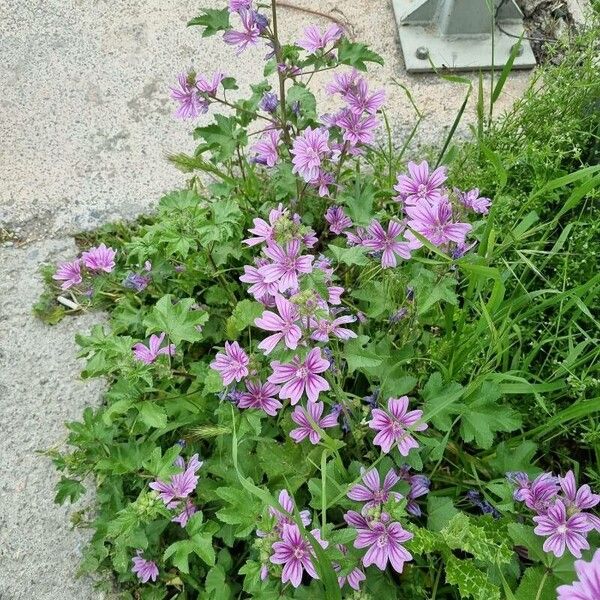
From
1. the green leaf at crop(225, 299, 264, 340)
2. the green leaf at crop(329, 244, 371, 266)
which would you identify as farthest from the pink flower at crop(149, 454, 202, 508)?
the green leaf at crop(329, 244, 371, 266)

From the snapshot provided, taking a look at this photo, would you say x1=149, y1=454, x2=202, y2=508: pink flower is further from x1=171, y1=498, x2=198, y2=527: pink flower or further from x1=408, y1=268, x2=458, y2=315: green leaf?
x1=408, y1=268, x2=458, y2=315: green leaf

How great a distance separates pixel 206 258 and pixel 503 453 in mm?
947

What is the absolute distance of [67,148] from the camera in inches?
102

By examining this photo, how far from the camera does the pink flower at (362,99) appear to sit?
1815 mm

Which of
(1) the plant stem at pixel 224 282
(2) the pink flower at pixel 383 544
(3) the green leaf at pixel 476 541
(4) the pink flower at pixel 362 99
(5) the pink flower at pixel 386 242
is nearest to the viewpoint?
(3) the green leaf at pixel 476 541

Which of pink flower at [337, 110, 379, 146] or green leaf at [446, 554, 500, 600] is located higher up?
pink flower at [337, 110, 379, 146]

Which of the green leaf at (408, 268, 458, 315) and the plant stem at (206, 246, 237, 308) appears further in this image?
the plant stem at (206, 246, 237, 308)

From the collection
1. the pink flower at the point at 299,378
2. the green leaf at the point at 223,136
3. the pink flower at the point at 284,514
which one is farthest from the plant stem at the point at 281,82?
the pink flower at the point at 284,514

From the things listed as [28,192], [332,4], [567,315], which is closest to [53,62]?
[28,192]

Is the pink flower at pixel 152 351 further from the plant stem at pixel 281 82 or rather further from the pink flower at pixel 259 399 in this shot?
the plant stem at pixel 281 82

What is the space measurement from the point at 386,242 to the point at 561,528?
0.77 m

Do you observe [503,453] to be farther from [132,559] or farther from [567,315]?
[132,559]

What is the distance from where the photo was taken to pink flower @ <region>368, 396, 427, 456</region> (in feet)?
4.94

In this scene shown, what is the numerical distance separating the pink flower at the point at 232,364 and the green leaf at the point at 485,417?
21.2 inches
